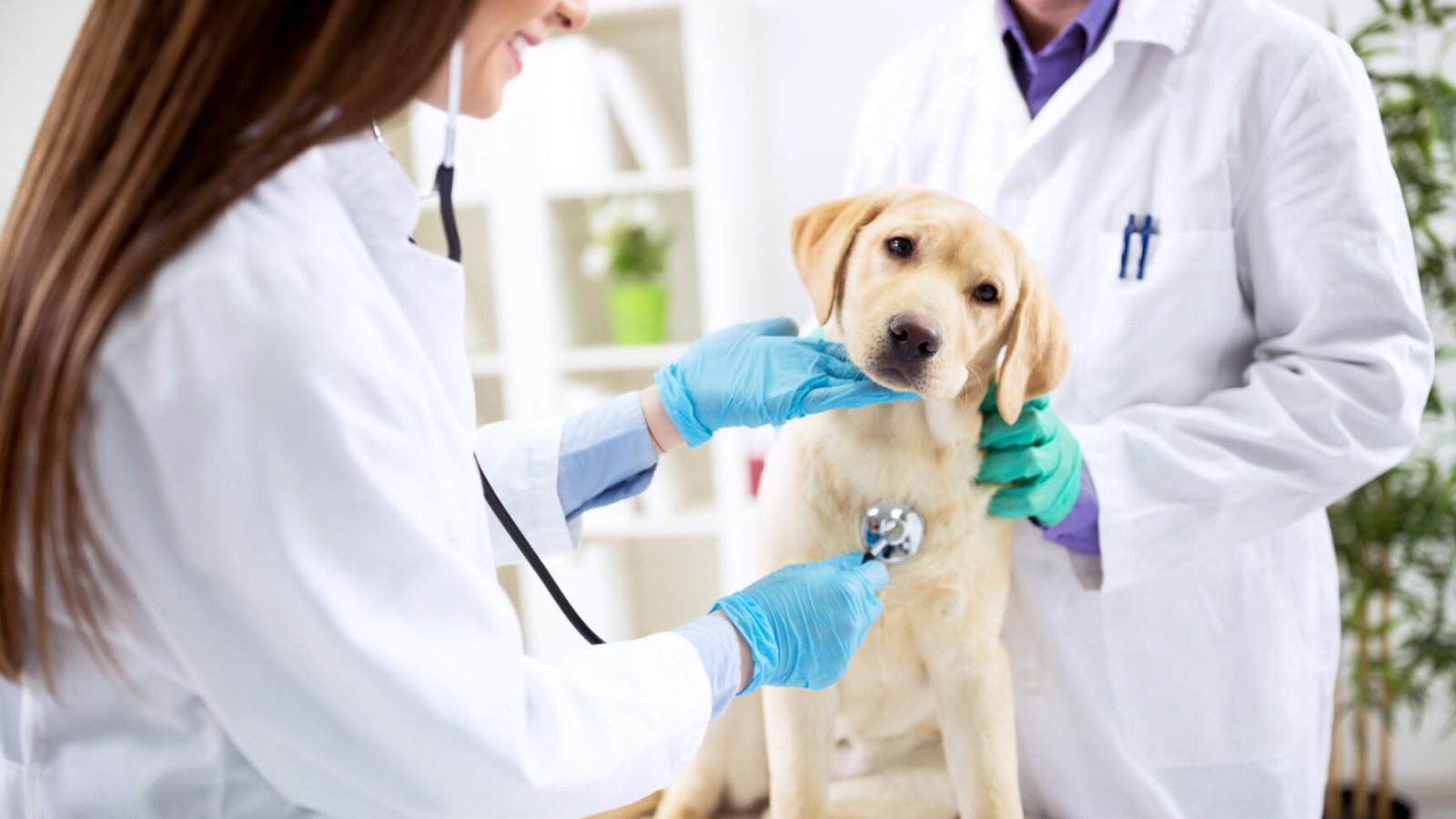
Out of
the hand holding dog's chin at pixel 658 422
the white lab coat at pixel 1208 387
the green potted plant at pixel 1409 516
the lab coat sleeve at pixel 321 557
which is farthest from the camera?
the green potted plant at pixel 1409 516

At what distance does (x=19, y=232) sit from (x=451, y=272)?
29 cm

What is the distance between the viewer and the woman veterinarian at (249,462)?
2.15 ft

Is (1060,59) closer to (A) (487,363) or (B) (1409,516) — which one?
(B) (1409,516)

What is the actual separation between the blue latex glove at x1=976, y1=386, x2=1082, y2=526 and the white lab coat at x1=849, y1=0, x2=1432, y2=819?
0.22 ft

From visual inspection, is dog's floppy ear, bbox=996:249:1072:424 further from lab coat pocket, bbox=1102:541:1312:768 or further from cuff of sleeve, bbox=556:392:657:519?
cuff of sleeve, bbox=556:392:657:519

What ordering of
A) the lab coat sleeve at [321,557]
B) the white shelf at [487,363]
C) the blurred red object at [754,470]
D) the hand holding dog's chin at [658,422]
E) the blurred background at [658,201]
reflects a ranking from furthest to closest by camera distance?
the white shelf at [487,363], the blurred background at [658,201], the blurred red object at [754,470], the hand holding dog's chin at [658,422], the lab coat sleeve at [321,557]

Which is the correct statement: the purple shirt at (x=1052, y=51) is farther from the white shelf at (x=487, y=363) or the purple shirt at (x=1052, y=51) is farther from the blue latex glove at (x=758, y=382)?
the white shelf at (x=487, y=363)

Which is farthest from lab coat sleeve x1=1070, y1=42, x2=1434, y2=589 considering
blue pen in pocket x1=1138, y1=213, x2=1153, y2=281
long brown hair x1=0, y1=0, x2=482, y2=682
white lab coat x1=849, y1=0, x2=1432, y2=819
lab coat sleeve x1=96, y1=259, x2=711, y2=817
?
long brown hair x1=0, y1=0, x2=482, y2=682

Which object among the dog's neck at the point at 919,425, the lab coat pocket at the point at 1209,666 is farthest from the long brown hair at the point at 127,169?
the lab coat pocket at the point at 1209,666

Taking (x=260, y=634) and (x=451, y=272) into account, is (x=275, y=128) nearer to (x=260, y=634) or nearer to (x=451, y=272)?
(x=451, y=272)

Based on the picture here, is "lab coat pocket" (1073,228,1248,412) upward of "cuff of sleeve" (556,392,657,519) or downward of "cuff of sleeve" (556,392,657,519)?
upward

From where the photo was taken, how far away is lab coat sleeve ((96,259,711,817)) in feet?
2.14

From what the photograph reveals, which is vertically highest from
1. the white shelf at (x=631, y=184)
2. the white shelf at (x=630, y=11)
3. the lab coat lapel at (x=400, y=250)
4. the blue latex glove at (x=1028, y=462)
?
the white shelf at (x=630, y=11)

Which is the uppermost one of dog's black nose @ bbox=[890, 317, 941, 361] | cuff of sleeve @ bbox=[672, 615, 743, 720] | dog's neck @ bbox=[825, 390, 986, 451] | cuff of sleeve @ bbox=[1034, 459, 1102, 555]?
dog's black nose @ bbox=[890, 317, 941, 361]
